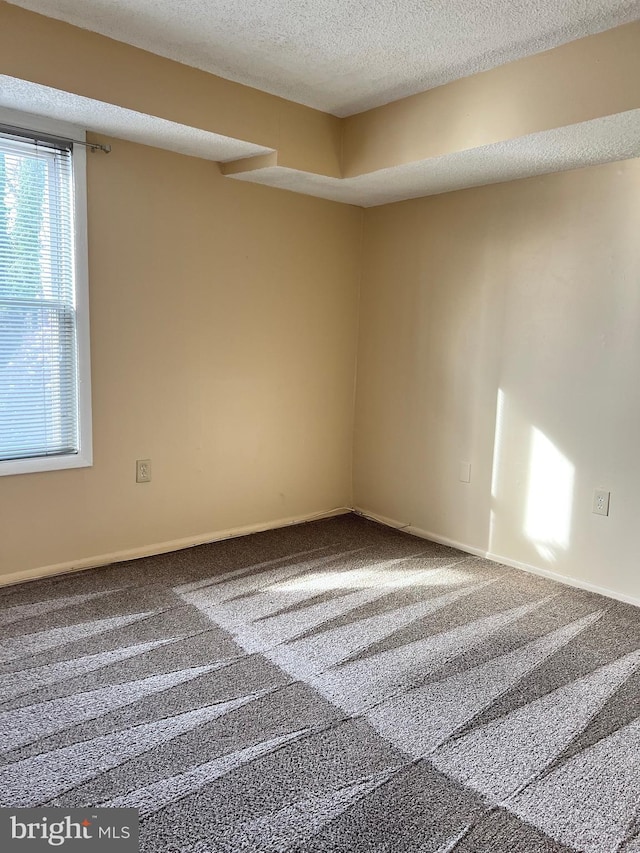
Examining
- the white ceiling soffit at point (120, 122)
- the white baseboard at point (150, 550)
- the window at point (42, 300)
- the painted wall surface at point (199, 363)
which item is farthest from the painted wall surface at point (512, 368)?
the window at point (42, 300)

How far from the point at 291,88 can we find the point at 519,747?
2.79m

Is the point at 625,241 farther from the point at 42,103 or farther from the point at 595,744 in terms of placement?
the point at 42,103

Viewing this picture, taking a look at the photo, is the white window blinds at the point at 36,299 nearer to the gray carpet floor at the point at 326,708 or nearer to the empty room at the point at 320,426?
the empty room at the point at 320,426

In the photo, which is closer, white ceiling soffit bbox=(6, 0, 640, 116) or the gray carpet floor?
the gray carpet floor

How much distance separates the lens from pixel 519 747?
1.90 metres

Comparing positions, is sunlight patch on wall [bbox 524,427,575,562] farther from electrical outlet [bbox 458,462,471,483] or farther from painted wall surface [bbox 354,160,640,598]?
electrical outlet [bbox 458,462,471,483]

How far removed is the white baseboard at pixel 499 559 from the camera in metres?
3.05

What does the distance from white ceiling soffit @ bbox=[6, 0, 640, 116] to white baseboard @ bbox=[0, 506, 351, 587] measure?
2.30m

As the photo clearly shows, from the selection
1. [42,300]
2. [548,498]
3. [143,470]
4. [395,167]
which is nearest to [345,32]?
[395,167]

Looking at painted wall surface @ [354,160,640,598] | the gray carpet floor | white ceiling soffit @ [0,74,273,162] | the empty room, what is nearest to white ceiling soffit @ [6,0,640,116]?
the empty room

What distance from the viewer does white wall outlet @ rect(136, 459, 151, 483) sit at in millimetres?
3318

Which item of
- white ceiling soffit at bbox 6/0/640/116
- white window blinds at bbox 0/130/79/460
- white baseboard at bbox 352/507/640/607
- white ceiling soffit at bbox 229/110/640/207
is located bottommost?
white baseboard at bbox 352/507/640/607

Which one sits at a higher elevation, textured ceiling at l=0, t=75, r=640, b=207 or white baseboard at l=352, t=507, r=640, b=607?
textured ceiling at l=0, t=75, r=640, b=207

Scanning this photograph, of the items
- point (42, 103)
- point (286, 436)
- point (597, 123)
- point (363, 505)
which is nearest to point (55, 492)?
point (286, 436)
